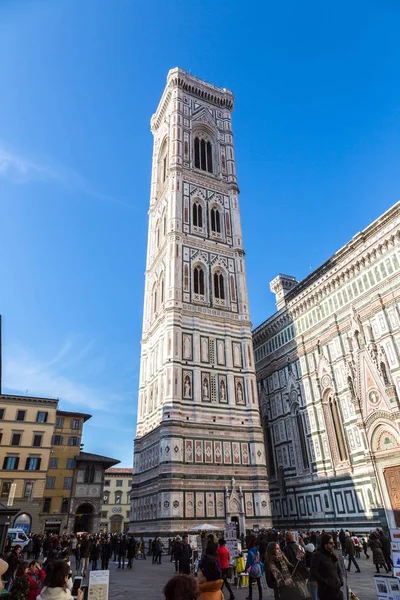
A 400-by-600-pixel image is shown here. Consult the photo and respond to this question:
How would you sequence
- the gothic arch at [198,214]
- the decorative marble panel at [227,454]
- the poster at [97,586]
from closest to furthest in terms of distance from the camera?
the poster at [97,586] → the decorative marble panel at [227,454] → the gothic arch at [198,214]

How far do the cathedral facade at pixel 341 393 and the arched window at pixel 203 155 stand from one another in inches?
583

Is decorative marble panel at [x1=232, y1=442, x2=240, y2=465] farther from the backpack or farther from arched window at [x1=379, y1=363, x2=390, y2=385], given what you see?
the backpack

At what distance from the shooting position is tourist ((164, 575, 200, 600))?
3.39 meters

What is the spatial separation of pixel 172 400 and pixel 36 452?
2027 cm

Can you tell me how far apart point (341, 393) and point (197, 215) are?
720 inches

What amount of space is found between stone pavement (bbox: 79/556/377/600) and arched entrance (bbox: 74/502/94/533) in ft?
87.7

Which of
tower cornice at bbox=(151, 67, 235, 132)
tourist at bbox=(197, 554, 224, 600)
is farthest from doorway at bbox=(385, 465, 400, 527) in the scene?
tower cornice at bbox=(151, 67, 235, 132)

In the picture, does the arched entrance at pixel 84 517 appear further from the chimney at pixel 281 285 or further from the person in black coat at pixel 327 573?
the person in black coat at pixel 327 573

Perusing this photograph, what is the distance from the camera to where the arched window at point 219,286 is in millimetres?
31750

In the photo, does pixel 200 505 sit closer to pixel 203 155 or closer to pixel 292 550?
pixel 292 550

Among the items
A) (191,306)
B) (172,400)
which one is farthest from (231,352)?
(172,400)

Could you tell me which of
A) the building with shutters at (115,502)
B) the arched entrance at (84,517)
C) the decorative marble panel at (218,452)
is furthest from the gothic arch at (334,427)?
the building with shutters at (115,502)

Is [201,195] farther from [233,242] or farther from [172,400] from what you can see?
[172,400]

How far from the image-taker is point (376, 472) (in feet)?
71.6
